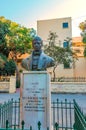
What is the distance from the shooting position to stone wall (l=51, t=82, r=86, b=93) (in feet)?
68.1

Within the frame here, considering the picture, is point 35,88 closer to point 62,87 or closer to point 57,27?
point 62,87

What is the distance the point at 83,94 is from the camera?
20328mm

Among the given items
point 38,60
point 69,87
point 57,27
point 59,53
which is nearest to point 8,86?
point 69,87

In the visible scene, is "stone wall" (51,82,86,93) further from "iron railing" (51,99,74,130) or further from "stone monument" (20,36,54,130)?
"stone monument" (20,36,54,130)

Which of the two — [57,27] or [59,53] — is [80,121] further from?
[57,27]

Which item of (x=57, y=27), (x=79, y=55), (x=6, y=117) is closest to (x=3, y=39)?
(x=57, y=27)

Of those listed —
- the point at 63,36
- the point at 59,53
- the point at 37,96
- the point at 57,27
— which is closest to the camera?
the point at 37,96

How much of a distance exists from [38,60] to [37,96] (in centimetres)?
102

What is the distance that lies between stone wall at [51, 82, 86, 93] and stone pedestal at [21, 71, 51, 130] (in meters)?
14.7

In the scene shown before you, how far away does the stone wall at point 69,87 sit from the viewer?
2075 centimetres

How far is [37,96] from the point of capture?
6277 millimetres

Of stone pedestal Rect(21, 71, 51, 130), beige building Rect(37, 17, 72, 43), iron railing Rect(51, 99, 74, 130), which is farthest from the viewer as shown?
beige building Rect(37, 17, 72, 43)

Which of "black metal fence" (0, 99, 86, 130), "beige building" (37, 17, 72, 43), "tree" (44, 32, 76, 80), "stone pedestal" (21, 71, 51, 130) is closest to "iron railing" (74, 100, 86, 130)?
"black metal fence" (0, 99, 86, 130)

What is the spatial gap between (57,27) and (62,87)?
12938mm
